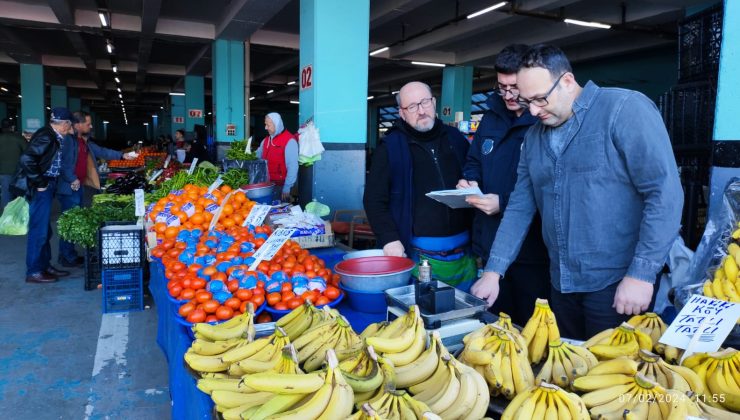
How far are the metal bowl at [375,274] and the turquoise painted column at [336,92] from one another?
11.1 ft

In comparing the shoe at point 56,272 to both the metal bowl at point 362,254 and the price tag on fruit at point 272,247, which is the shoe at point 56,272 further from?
the metal bowl at point 362,254

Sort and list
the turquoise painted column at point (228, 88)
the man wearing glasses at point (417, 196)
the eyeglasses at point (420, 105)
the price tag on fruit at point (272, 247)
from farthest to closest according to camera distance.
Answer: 1. the turquoise painted column at point (228, 88)
2. the man wearing glasses at point (417, 196)
3. the eyeglasses at point (420, 105)
4. the price tag on fruit at point (272, 247)

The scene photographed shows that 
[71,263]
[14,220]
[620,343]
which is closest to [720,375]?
[620,343]

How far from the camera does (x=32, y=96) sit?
15.4 m

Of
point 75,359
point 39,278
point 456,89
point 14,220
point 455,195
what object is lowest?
point 75,359

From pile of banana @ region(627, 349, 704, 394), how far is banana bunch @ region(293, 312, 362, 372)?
70 cm

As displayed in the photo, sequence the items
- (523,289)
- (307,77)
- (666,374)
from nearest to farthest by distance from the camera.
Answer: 1. (666,374)
2. (523,289)
3. (307,77)

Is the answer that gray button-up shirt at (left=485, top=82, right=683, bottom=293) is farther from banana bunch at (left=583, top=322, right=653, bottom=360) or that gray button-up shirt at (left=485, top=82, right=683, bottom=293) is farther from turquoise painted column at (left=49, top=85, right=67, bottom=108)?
turquoise painted column at (left=49, top=85, right=67, bottom=108)

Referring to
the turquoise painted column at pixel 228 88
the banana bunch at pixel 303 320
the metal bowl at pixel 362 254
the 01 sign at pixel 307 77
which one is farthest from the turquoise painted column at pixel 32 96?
the banana bunch at pixel 303 320

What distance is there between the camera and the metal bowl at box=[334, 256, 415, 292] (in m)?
2.15

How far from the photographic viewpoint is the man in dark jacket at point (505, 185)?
2.51 metres

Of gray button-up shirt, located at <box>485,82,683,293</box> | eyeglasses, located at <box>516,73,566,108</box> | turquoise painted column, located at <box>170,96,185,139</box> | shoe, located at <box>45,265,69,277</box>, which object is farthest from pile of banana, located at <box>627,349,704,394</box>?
turquoise painted column, located at <box>170,96,185,139</box>

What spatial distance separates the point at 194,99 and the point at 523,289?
1617cm

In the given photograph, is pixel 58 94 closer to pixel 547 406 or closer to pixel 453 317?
pixel 453 317
